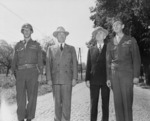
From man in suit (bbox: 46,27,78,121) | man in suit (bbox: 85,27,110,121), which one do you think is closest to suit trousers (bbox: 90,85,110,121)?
man in suit (bbox: 85,27,110,121)

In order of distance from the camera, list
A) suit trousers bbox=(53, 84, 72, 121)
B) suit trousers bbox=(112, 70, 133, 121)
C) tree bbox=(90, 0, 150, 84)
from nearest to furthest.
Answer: suit trousers bbox=(112, 70, 133, 121)
suit trousers bbox=(53, 84, 72, 121)
tree bbox=(90, 0, 150, 84)

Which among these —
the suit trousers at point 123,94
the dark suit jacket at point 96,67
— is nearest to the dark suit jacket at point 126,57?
the suit trousers at point 123,94

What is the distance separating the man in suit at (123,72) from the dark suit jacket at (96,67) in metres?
0.38

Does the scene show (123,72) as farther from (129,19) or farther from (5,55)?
(5,55)

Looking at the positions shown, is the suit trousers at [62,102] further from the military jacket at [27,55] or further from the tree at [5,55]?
the tree at [5,55]

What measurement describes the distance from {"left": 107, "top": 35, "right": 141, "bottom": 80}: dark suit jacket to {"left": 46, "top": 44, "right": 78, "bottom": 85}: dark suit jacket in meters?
0.94

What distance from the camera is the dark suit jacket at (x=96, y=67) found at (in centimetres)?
652

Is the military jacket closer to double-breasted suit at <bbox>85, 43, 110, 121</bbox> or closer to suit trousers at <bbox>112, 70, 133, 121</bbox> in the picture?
double-breasted suit at <bbox>85, 43, 110, 121</bbox>

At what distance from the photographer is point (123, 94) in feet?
19.5

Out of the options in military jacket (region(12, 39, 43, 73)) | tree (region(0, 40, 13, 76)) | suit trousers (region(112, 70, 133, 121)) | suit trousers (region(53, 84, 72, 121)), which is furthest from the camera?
tree (region(0, 40, 13, 76))

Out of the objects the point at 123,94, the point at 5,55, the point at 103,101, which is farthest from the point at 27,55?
the point at 5,55

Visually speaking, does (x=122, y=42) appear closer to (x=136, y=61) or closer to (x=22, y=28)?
(x=136, y=61)

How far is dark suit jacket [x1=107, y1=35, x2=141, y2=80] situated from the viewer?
19.6 feet

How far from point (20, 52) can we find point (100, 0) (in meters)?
19.3
